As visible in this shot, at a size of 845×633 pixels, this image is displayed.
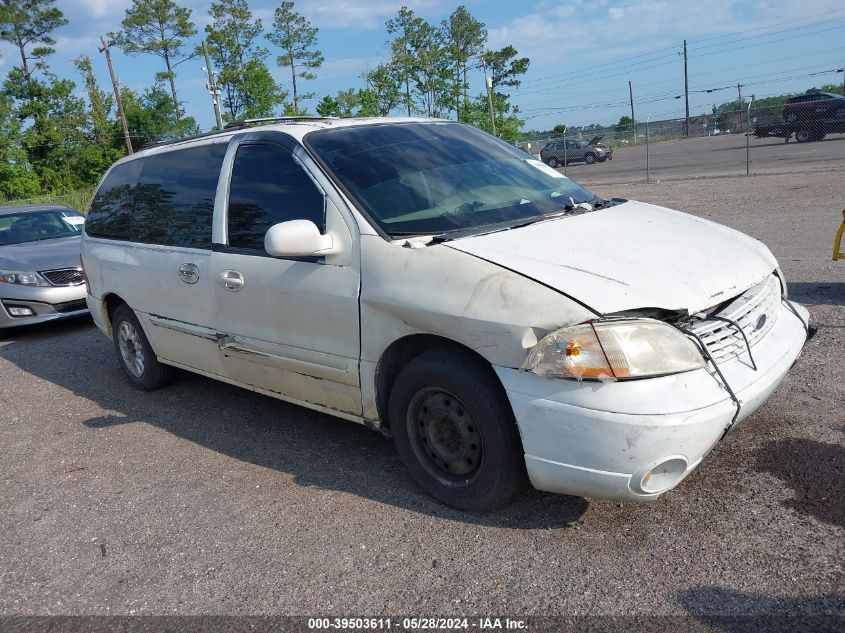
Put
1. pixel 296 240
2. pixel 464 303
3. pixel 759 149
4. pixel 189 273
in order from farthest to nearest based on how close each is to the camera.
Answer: pixel 759 149 → pixel 189 273 → pixel 296 240 → pixel 464 303

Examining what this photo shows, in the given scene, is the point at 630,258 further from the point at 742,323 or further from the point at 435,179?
the point at 435,179

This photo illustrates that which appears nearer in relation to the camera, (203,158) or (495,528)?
(495,528)

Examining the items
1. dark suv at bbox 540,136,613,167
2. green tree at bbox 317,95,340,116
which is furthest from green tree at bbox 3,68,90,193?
dark suv at bbox 540,136,613,167

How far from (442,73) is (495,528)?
108ft

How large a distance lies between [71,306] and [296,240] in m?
6.17

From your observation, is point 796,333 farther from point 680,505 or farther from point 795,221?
point 795,221

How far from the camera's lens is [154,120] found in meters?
48.0

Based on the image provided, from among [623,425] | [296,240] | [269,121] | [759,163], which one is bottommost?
[759,163]

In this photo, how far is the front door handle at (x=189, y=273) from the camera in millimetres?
4629

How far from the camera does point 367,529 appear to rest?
3453 mm

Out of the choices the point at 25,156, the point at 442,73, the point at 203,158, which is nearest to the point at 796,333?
the point at 203,158

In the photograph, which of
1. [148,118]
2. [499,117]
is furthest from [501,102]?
[148,118]

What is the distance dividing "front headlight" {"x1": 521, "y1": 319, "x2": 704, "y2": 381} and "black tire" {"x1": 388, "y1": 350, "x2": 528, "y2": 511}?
35 centimetres

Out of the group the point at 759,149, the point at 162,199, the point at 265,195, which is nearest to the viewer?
the point at 265,195
